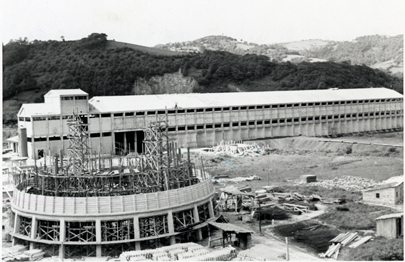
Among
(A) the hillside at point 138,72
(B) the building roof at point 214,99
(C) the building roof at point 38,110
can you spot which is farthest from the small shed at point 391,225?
(A) the hillside at point 138,72

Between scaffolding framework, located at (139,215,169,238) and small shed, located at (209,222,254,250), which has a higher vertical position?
scaffolding framework, located at (139,215,169,238)

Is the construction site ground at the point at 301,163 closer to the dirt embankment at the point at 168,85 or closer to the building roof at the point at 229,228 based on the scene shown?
the building roof at the point at 229,228

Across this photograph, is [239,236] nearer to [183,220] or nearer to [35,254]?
[183,220]

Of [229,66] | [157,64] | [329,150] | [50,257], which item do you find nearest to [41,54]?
[157,64]

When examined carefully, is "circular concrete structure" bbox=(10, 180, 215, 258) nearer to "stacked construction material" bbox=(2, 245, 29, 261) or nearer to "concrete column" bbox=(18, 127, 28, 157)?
"stacked construction material" bbox=(2, 245, 29, 261)

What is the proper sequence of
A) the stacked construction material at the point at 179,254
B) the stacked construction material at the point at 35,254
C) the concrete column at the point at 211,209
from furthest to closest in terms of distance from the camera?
the concrete column at the point at 211,209 < the stacked construction material at the point at 35,254 < the stacked construction material at the point at 179,254

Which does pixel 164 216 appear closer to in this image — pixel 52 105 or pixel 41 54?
pixel 52 105

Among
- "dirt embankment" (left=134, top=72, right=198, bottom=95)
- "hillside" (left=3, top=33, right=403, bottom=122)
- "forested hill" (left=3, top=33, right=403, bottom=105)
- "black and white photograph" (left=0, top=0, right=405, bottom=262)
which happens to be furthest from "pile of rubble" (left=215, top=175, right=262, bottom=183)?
"dirt embankment" (left=134, top=72, right=198, bottom=95)
